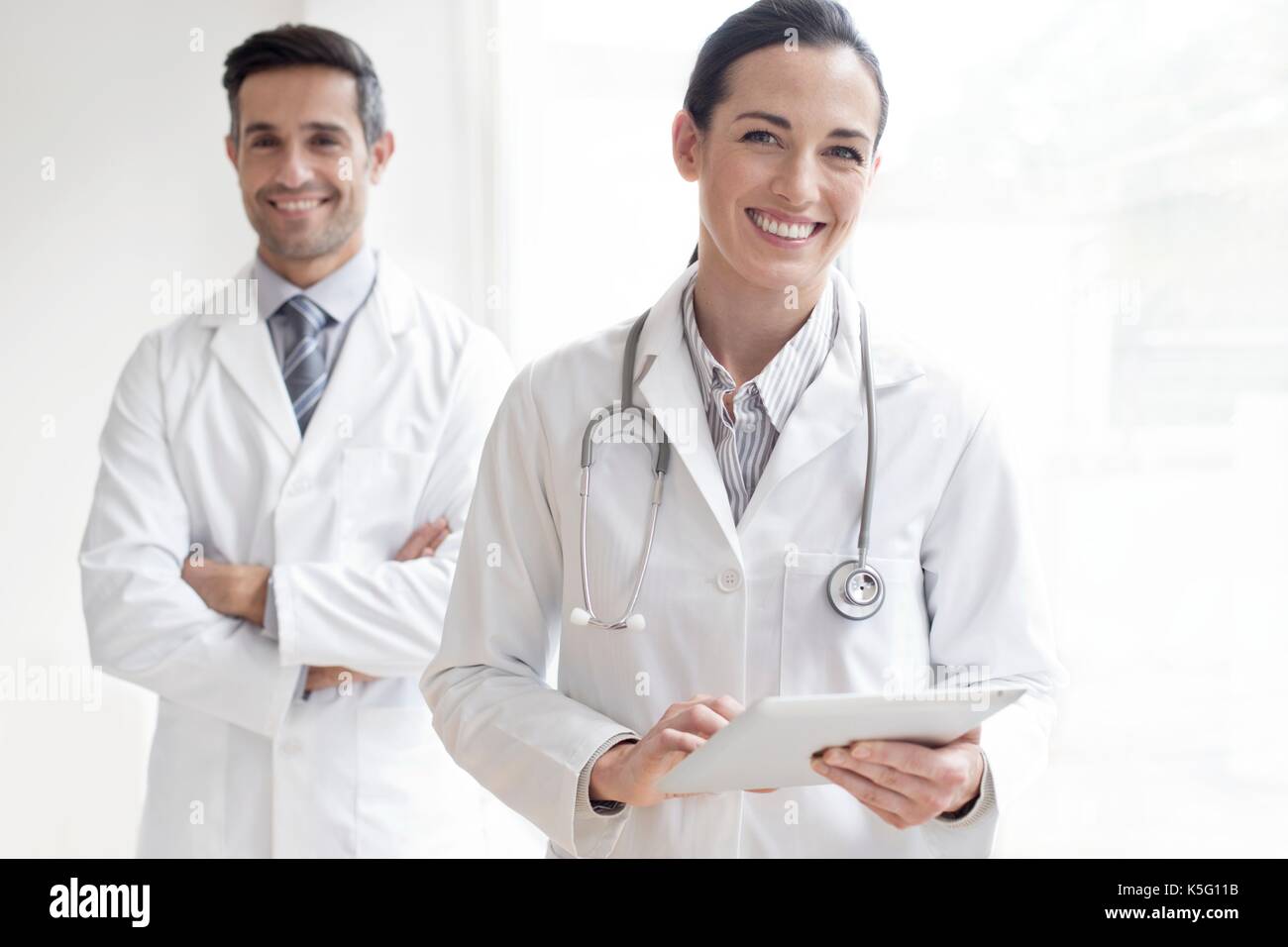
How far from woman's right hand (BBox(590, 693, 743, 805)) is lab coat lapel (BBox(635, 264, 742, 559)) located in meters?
0.20

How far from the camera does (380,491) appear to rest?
199 cm

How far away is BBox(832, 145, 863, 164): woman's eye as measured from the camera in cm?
127

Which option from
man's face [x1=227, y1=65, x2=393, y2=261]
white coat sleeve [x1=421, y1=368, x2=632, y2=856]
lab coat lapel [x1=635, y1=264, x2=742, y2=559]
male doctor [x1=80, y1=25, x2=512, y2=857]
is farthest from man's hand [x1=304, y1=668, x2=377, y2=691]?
lab coat lapel [x1=635, y1=264, x2=742, y2=559]

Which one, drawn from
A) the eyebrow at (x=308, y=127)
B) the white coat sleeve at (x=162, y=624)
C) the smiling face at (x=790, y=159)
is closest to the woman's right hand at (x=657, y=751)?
the smiling face at (x=790, y=159)

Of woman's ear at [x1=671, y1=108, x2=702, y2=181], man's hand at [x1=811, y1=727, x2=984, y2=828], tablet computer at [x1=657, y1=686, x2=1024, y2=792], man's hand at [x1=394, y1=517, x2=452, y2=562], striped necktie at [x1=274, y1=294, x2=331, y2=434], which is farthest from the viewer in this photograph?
striped necktie at [x1=274, y1=294, x2=331, y2=434]

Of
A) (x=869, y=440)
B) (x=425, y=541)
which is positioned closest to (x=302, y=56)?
(x=425, y=541)

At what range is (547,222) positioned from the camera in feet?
9.36

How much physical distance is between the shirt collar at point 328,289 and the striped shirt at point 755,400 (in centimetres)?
97

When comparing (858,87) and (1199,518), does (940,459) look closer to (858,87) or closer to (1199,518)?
(858,87)

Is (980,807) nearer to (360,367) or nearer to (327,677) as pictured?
(327,677)

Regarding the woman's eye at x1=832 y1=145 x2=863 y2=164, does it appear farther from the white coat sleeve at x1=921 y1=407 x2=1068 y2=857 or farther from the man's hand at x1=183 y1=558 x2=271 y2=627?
the man's hand at x1=183 y1=558 x2=271 y2=627

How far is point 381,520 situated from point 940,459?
106 cm

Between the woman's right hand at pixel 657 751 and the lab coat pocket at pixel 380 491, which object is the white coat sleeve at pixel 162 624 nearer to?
the lab coat pocket at pixel 380 491

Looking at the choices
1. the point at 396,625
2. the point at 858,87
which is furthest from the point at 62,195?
the point at 858,87
